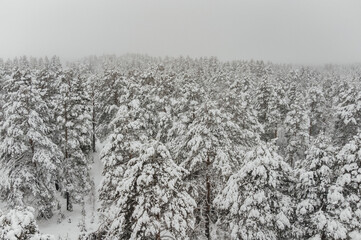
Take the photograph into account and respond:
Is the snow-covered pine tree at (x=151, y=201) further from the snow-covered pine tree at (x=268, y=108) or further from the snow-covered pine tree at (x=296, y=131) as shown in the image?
the snow-covered pine tree at (x=268, y=108)

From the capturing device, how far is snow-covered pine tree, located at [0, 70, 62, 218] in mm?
19266

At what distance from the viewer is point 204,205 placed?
18.9 meters

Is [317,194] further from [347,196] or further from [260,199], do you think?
[260,199]

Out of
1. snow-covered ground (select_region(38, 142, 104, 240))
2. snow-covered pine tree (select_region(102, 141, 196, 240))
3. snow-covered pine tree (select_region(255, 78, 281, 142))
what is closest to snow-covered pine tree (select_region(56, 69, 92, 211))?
snow-covered ground (select_region(38, 142, 104, 240))

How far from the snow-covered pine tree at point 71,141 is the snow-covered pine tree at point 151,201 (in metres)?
14.2

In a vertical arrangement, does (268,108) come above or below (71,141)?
above

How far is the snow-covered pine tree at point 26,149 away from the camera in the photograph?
1927 centimetres

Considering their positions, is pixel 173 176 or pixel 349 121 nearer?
pixel 173 176

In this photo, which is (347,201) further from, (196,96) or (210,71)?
(210,71)

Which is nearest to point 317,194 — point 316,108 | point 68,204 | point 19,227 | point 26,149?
point 19,227

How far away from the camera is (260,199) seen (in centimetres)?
1392

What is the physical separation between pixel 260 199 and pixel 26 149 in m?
16.4

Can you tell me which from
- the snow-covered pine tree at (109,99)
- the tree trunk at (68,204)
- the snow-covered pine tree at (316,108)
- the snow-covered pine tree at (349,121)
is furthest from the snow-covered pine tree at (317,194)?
the snow-covered pine tree at (316,108)

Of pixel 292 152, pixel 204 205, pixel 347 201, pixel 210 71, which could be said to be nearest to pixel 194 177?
pixel 204 205
